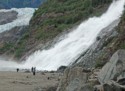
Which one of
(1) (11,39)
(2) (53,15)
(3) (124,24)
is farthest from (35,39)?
(3) (124,24)

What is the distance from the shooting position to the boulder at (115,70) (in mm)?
16844

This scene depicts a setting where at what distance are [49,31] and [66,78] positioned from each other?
56590 mm

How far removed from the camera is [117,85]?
50.1 ft

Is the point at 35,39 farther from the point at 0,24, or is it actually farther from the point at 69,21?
the point at 0,24

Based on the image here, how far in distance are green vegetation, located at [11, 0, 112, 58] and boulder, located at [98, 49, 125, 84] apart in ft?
158

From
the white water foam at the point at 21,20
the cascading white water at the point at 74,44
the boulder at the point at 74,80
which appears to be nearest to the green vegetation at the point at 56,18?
the cascading white water at the point at 74,44

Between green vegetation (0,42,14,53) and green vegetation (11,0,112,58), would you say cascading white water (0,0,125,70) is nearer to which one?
green vegetation (11,0,112,58)

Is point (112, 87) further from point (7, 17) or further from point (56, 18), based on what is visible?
point (7, 17)

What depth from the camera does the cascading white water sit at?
54281mm

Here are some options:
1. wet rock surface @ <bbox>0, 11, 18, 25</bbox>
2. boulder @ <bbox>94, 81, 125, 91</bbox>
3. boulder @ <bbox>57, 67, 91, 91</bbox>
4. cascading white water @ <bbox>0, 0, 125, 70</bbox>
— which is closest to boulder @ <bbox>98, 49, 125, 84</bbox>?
boulder @ <bbox>57, 67, 91, 91</bbox>

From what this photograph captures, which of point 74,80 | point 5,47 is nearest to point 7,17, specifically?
point 5,47

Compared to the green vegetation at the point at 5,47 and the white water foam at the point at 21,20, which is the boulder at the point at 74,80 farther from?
the white water foam at the point at 21,20

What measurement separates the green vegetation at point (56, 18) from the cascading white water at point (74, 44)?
10.9 ft

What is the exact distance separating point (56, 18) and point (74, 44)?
2280 centimetres
